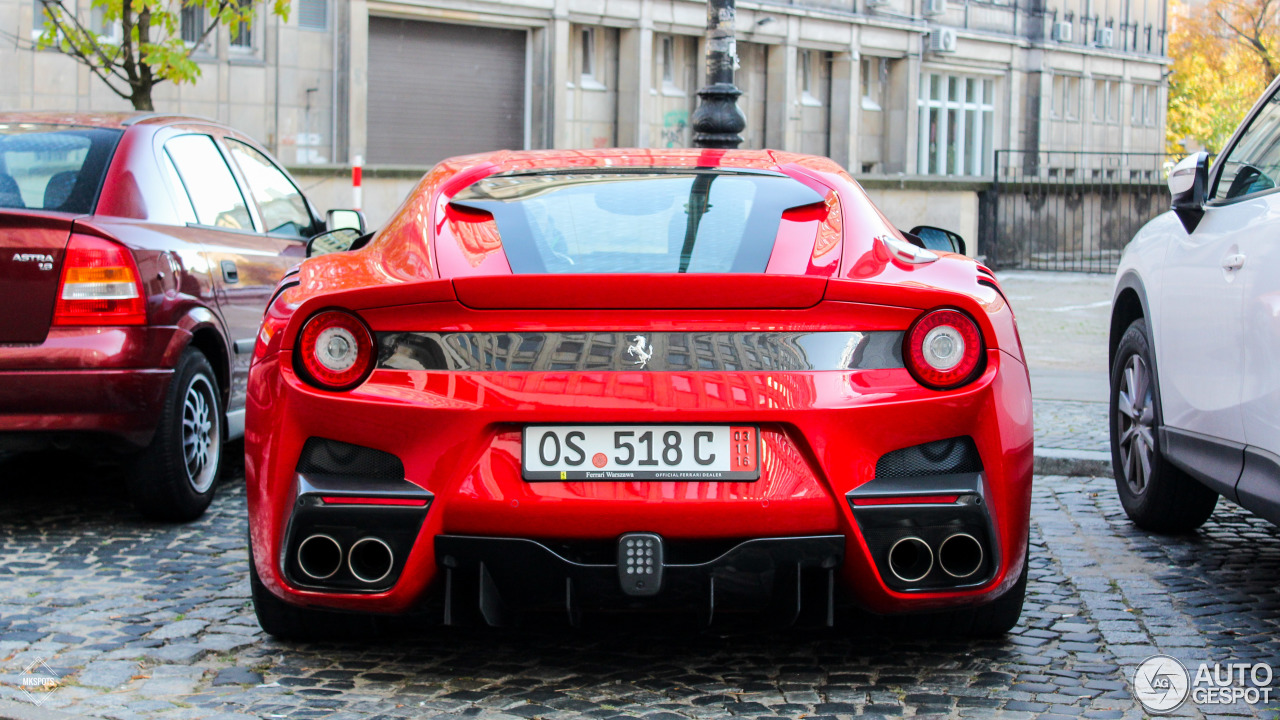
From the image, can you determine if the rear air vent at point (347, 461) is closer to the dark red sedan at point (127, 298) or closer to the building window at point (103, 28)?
the dark red sedan at point (127, 298)

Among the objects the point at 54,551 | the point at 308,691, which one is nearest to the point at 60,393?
the point at 54,551

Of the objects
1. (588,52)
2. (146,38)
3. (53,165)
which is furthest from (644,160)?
(588,52)

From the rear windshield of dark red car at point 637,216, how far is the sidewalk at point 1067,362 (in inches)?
143

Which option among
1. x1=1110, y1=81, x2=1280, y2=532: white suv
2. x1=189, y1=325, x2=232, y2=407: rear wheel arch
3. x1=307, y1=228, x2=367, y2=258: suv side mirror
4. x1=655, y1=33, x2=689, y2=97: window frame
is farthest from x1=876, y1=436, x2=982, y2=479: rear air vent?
x1=655, y1=33, x2=689, y2=97: window frame

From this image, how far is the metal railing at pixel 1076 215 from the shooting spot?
68.6 ft

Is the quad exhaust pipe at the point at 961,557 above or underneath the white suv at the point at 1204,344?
underneath

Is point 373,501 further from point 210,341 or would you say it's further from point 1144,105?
point 1144,105

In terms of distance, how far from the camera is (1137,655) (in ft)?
13.0

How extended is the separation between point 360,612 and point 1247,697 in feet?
7.12

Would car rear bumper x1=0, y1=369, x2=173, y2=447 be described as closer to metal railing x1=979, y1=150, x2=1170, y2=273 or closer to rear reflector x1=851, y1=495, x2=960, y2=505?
rear reflector x1=851, y1=495, x2=960, y2=505

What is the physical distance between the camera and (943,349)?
11.3ft

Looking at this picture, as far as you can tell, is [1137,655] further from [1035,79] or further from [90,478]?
[1035,79]

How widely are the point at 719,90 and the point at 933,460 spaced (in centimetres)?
757

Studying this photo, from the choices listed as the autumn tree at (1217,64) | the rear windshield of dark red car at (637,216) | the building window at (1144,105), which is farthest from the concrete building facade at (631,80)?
the rear windshield of dark red car at (637,216)
